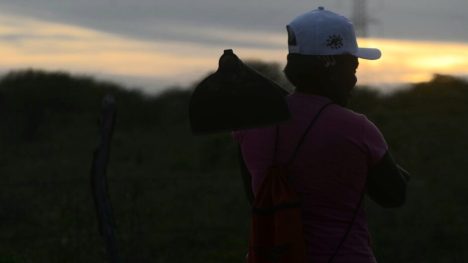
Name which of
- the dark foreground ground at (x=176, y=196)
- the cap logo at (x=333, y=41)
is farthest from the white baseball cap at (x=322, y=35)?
the dark foreground ground at (x=176, y=196)

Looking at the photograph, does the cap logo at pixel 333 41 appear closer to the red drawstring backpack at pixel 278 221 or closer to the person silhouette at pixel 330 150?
the person silhouette at pixel 330 150

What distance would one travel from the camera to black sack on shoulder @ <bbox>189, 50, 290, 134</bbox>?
120 inches

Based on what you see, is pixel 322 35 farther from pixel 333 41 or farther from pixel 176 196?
pixel 176 196

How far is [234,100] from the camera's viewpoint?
3113mm

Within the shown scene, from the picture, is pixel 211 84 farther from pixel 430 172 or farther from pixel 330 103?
pixel 430 172

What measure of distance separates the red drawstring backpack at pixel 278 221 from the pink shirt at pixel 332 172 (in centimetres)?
3

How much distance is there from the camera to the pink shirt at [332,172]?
3025 mm

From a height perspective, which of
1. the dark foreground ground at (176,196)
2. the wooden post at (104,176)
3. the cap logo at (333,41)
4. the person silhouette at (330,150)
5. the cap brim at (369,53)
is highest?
the cap logo at (333,41)

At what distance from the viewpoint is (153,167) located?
2027 centimetres

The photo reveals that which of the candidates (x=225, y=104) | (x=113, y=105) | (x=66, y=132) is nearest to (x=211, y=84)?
(x=225, y=104)

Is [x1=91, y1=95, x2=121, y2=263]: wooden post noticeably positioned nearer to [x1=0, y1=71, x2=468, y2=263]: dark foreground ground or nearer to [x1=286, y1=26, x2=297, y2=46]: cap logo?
[x1=0, y1=71, x2=468, y2=263]: dark foreground ground

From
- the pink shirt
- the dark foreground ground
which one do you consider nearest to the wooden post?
the dark foreground ground

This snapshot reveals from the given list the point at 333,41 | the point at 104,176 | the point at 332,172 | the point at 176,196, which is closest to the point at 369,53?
the point at 333,41

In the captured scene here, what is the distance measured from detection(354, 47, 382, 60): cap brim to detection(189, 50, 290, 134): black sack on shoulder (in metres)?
0.29
